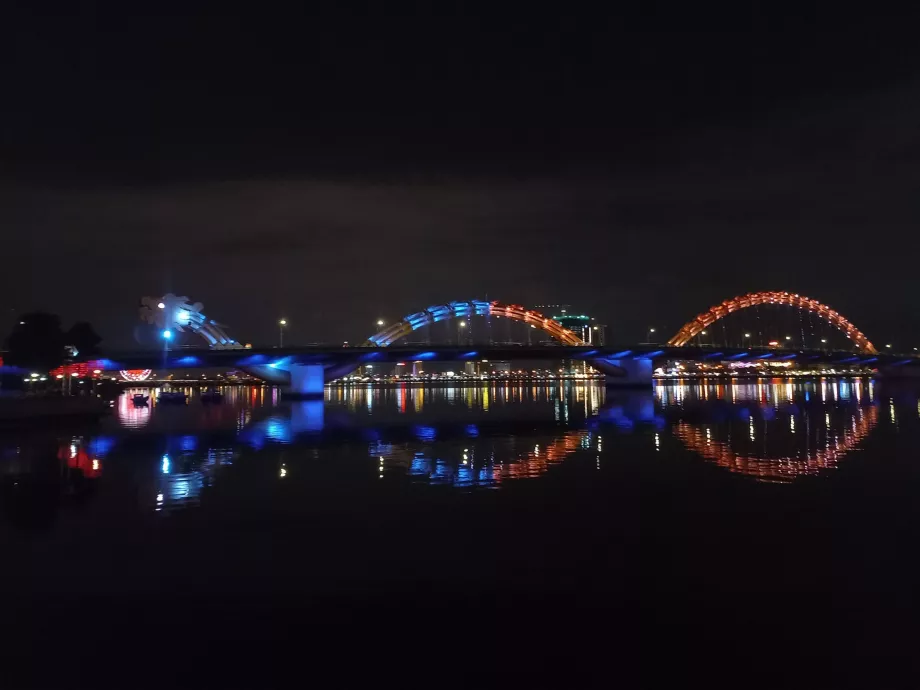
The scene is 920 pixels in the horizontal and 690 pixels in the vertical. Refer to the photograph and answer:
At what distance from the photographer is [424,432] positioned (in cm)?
3600

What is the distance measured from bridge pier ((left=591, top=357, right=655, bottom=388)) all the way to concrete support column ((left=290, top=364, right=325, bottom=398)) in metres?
38.6

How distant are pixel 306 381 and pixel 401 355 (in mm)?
10825

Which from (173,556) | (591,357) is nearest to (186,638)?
(173,556)

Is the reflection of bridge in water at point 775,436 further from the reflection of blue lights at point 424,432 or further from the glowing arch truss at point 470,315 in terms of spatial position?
the glowing arch truss at point 470,315

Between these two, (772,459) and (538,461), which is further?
(538,461)

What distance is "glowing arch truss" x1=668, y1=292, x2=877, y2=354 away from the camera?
124250 millimetres

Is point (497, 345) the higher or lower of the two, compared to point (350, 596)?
higher

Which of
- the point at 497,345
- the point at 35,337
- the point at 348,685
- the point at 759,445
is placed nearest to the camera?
the point at 348,685

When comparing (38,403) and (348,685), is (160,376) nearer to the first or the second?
(38,403)

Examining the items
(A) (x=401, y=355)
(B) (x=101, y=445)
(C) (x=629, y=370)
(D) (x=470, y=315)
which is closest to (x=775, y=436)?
(B) (x=101, y=445)

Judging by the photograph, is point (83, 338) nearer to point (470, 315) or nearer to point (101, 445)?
point (101, 445)

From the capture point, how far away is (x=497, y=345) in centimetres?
8550

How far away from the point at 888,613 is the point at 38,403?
4434 centimetres

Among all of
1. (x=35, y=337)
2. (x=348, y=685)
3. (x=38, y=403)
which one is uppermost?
(x=35, y=337)
